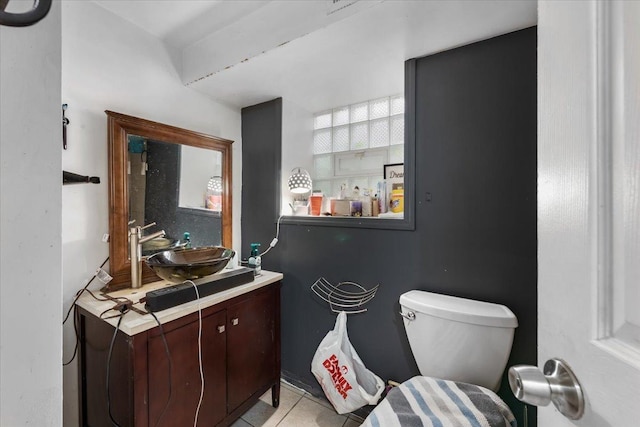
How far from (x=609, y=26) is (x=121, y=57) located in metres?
1.85

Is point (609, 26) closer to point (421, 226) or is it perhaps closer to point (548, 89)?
point (548, 89)

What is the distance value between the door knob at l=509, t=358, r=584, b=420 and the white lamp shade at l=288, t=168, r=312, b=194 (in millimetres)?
1553

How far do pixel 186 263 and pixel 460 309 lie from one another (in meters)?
1.26

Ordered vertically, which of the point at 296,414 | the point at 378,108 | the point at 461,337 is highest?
the point at 378,108

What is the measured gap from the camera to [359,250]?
155 cm

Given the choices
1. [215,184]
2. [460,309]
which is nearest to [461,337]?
[460,309]

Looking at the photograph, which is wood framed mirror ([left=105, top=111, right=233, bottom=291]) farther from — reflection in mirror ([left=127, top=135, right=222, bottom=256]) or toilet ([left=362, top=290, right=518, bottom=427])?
toilet ([left=362, top=290, right=518, bottom=427])

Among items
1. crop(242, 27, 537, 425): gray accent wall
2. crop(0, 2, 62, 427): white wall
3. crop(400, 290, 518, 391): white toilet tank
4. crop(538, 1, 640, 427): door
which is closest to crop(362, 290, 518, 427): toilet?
crop(400, 290, 518, 391): white toilet tank

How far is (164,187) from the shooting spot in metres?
1.56

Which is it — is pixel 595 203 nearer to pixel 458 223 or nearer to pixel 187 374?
pixel 458 223

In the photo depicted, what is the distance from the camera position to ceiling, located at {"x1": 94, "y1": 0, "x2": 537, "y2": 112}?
1.06 metres

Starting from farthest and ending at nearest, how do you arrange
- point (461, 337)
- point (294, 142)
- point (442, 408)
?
point (294, 142)
point (461, 337)
point (442, 408)

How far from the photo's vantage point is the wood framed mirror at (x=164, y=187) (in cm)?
135

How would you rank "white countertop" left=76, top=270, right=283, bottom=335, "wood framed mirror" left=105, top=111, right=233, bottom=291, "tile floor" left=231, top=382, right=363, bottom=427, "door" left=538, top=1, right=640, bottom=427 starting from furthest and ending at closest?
1. "tile floor" left=231, top=382, right=363, bottom=427
2. "wood framed mirror" left=105, top=111, right=233, bottom=291
3. "white countertop" left=76, top=270, right=283, bottom=335
4. "door" left=538, top=1, right=640, bottom=427
